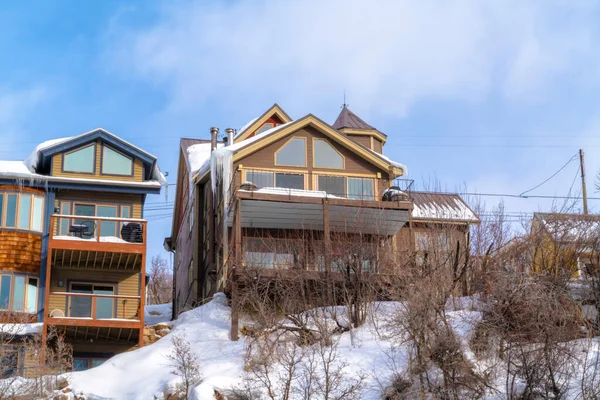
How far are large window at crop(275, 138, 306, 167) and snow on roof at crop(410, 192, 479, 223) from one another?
5.78 metres

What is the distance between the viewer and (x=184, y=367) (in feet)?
84.6

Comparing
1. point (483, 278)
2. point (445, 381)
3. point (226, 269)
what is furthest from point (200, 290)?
point (445, 381)

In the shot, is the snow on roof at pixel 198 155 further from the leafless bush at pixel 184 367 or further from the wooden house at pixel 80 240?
the leafless bush at pixel 184 367

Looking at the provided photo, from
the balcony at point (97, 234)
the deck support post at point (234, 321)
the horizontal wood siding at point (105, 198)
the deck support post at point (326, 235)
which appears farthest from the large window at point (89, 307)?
the deck support post at point (326, 235)

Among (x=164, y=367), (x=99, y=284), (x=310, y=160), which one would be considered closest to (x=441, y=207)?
(x=310, y=160)

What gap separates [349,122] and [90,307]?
16.0 meters

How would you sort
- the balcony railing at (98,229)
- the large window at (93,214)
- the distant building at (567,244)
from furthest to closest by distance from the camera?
1. the large window at (93,214)
2. the balcony railing at (98,229)
3. the distant building at (567,244)

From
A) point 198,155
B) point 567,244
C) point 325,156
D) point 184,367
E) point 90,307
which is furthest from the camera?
point 198,155

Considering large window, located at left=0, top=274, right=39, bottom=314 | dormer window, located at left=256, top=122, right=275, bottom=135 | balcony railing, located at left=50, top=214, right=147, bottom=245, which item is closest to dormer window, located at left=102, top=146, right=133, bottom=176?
balcony railing, located at left=50, top=214, right=147, bottom=245

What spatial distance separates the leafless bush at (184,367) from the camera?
25.4 m

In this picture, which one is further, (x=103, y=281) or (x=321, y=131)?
(x=321, y=131)

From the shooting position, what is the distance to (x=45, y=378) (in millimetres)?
26812

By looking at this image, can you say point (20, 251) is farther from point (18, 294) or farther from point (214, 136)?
point (214, 136)

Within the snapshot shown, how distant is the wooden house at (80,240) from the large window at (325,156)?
605 centimetres
